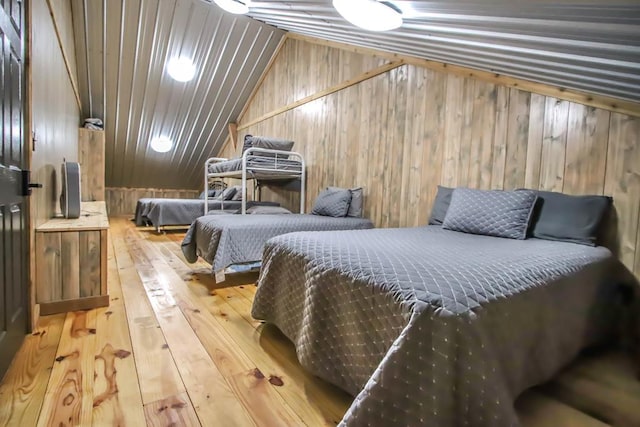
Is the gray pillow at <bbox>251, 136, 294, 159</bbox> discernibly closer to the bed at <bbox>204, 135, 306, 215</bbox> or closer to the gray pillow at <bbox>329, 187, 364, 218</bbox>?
the bed at <bbox>204, 135, 306, 215</bbox>

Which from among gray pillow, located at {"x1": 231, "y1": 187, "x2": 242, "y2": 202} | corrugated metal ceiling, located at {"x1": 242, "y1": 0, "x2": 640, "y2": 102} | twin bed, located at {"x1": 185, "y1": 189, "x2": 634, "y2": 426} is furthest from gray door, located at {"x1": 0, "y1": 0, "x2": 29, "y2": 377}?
gray pillow, located at {"x1": 231, "y1": 187, "x2": 242, "y2": 202}

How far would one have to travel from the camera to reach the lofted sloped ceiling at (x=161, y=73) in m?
3.85

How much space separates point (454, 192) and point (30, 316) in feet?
8.31

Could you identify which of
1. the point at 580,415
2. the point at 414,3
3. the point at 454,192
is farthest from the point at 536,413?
the point at 414,3

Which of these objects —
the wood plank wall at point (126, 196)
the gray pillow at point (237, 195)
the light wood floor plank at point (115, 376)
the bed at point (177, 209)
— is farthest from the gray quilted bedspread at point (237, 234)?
the wood plank wall at point (126, 196)

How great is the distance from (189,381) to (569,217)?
203 centimetres

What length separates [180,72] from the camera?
4395 millimetres

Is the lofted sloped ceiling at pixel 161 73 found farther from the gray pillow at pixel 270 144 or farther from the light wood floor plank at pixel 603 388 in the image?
the light wood floor plank at pixel 603 388

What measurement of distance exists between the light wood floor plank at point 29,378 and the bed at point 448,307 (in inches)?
34.5

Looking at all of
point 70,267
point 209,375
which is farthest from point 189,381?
point 70,267

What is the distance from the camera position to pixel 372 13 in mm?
1762

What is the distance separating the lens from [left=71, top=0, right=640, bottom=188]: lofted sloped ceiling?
120 centimetres

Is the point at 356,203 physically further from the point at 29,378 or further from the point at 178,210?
the point at 178,210

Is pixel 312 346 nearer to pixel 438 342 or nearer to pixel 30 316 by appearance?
pixel 438 342
